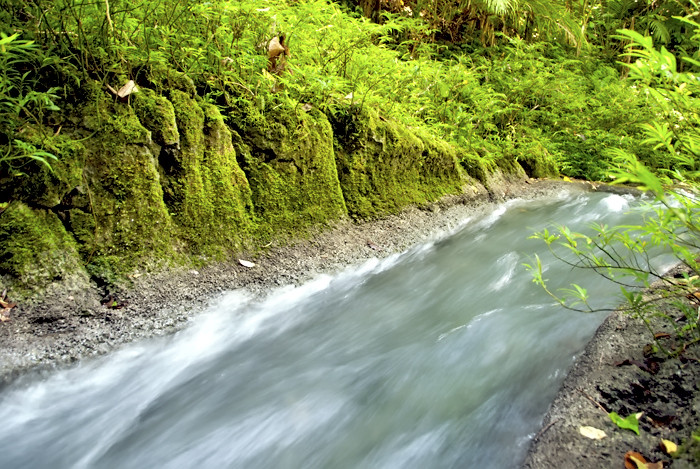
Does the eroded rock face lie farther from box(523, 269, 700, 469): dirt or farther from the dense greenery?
box(523, 269, 700, 469): dirt

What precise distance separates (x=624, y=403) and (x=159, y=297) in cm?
270

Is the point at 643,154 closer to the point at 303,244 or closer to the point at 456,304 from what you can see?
the point at 456,304

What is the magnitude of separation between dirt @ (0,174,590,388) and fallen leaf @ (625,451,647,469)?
2.33m

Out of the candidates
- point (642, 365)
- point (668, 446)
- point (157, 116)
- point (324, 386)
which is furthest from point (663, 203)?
point (157, 116)

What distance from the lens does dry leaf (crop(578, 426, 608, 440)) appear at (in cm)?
181

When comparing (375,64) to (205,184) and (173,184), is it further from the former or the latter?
(173,184)

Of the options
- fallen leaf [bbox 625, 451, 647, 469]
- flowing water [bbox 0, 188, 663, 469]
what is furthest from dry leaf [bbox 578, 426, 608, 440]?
flowing water [bbox 0, 188, 663, 469]

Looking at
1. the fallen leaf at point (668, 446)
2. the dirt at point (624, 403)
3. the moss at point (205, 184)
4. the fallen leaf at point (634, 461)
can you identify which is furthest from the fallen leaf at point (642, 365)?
the moss at point (205, 184)

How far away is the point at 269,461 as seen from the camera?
86.4 inches

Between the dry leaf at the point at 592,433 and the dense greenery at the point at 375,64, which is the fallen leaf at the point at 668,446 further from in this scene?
the dense greenery at the point at 375,64

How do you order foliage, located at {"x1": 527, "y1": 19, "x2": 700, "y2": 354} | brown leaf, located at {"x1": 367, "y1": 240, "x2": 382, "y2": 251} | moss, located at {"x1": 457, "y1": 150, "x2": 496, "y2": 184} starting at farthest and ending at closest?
moss, located at {"x1": 457, "y1": 150, "x2": 496, "y2": 184}, brown leaf, located at {"x1": 367, "y1": 240, "x2": 382, "y2": 251}, foliage, located at {"x1": 527, "y1": 19, "x2": 700, "y2": 354}

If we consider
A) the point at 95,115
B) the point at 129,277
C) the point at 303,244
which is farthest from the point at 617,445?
the point at 95,115

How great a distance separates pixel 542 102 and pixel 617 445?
6.98 metres

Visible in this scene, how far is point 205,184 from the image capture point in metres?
3.32
